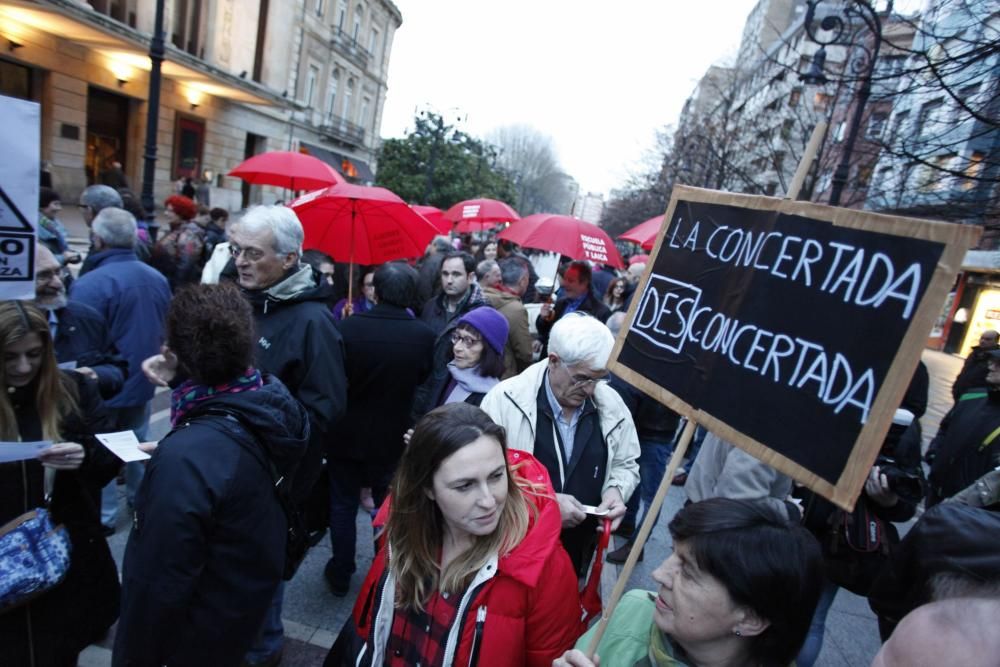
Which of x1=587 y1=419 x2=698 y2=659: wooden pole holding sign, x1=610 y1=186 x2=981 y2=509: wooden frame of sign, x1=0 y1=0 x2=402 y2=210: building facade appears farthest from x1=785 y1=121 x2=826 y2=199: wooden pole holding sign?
x1=0 y1=0 x2=402 y2=210: building facade

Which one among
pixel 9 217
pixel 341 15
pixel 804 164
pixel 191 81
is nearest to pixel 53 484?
pixel 9 217

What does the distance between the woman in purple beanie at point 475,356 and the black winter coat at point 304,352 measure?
735 millimetres

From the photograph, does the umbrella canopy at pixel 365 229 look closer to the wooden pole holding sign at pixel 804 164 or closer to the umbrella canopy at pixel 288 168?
the umbrella canopy at pixel 288 168

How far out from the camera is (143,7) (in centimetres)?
1784

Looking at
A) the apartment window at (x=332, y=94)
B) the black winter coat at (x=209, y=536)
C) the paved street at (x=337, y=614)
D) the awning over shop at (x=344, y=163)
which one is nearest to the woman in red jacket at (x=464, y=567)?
the black winter coat at (x=209, y=536)

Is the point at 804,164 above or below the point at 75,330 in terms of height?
above

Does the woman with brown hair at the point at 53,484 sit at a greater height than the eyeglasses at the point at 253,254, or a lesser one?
lesser

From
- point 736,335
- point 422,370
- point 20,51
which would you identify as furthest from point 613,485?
point 20,51

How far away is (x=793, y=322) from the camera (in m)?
1.40

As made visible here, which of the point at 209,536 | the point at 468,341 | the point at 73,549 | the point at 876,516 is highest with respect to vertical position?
the point at 468,341

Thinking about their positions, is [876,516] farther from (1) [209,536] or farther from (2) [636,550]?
(1) [209,536]

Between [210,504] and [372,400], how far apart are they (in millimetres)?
1816

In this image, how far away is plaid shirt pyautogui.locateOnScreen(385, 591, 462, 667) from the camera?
1686mm

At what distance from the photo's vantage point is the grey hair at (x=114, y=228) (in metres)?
3.79
